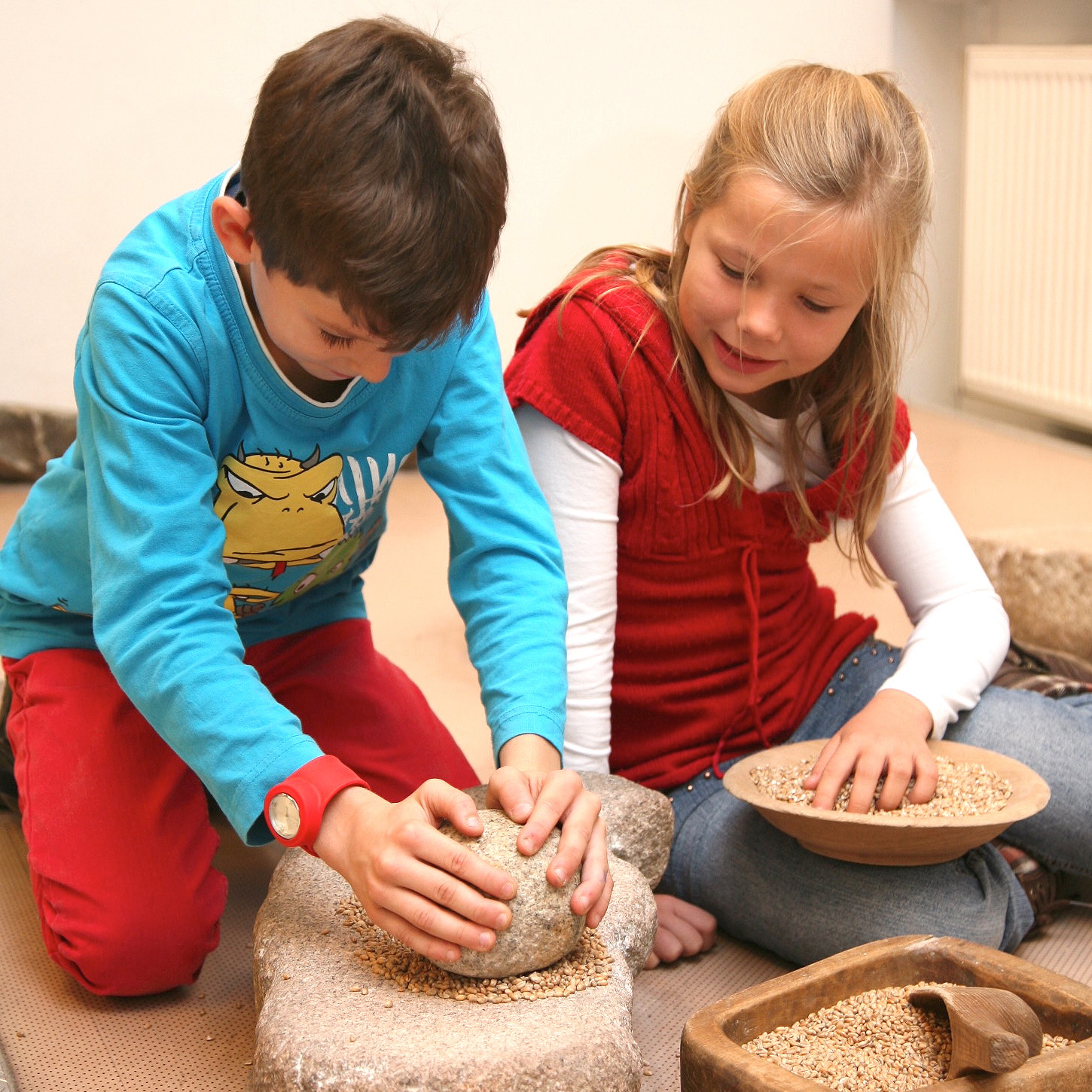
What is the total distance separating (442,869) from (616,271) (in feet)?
2.73

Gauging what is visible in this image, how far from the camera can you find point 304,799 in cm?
102

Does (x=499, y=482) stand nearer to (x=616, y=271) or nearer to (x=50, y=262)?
(x=616, y=271)

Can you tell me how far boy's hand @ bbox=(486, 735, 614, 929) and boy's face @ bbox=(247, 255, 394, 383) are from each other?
1.22 feet

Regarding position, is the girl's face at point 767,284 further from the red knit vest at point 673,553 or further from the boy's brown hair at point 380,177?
the boy's brown hair at point 380,177

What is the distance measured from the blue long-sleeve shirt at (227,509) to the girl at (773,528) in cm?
18

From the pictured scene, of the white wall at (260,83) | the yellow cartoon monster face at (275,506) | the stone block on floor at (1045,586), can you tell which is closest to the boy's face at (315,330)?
the yellow cartoon monster face at (275,506)

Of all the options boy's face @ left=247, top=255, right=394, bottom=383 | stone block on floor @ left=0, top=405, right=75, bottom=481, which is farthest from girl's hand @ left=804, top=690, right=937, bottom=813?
stone block on floor @ left=0, top=405, right=75, bottom=481

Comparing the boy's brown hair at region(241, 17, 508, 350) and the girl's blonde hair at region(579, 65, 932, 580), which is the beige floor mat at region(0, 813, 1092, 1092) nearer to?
the girl's blonde hair at region(579, 65, 932, 580)

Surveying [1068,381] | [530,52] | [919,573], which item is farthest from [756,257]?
[1068,381]

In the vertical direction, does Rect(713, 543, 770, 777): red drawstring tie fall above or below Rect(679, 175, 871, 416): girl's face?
below

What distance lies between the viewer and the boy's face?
1.04 m

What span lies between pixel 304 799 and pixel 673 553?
2.13ft

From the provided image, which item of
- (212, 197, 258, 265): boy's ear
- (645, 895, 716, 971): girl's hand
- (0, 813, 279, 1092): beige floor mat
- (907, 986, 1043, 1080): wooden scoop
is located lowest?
(645, 895, 716, 971): girl's hand

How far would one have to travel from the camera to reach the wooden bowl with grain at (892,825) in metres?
1.23
